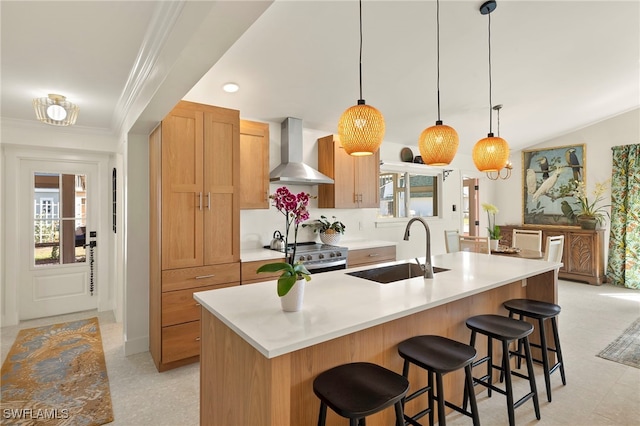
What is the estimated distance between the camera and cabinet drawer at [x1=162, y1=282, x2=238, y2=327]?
9.20 ft

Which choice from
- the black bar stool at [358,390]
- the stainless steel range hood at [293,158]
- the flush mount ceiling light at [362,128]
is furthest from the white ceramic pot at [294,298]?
the stainless steel range hood at [293,158]

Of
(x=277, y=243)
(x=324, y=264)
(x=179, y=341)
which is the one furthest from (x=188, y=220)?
(x=324, y=264)

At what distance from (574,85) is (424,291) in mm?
4212

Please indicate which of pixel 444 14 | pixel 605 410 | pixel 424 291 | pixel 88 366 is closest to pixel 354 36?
pixel 444 14

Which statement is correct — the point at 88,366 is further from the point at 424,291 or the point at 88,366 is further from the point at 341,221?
the point at 341,221

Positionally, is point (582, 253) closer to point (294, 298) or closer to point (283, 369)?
point (294, 298)

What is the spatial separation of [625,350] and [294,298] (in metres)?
3.54

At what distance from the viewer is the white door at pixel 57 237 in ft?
12.9

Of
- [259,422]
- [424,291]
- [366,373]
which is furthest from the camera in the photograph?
[424,291]

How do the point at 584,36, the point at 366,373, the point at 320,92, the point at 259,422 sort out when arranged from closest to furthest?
the point at 259,422 → the point at 366,373 → the point at 584,36 → the point at 320,92

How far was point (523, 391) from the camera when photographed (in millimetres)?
2525

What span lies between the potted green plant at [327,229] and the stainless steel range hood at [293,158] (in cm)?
62

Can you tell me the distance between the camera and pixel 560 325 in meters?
3.82

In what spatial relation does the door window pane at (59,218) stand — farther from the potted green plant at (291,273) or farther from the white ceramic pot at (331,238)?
the potted green plant at (291,273)
